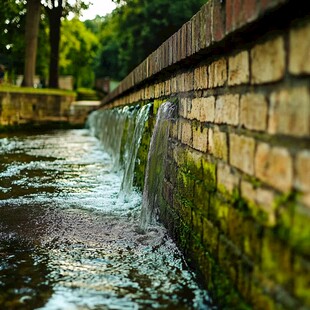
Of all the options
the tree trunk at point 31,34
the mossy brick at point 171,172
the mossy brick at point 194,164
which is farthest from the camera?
the tree trunk at point 31,34

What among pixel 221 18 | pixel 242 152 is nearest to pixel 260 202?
pixel 242 152

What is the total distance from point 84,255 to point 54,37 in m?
25.3

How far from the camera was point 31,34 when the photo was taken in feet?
72.1

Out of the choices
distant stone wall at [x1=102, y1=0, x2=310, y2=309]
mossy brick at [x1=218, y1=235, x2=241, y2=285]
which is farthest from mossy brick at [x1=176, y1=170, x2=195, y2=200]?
mossy brick at [x1=218, y1=235, x2=241, y2=285]

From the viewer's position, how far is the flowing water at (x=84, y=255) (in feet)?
7.89

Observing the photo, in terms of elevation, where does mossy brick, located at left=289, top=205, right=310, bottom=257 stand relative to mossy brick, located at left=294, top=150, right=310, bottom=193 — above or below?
below

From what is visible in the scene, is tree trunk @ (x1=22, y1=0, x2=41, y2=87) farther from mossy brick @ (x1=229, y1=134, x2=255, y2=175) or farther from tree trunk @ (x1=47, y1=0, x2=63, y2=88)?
mossy brick @ (x1=229, y1=134, x2=255, y2=175)

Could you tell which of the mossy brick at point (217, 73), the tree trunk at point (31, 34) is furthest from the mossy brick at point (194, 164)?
the tree trunk at point (31, 34)

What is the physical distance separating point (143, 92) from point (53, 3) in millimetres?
22047

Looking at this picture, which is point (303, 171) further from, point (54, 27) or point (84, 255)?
point (54, 27)

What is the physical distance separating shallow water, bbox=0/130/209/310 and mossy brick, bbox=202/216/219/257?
0.23m

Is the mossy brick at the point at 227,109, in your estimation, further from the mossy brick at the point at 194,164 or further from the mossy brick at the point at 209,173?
the mossy brick at the point at 194,164

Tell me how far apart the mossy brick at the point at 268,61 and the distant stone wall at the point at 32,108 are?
48.8 ft

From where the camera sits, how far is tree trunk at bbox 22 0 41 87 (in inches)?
840
